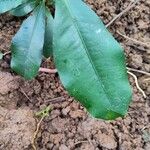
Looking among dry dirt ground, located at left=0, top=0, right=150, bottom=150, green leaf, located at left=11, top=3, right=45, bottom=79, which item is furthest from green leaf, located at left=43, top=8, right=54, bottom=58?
dry dirt ground, located at left=0, top=0, right=150, bottom=150

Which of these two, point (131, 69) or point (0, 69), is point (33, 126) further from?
point (131, 69)

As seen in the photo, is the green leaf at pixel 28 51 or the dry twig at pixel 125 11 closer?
the green leaf at pixel 28 51

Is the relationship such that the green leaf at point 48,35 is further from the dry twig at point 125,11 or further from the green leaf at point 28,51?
the dry twig at point 125,11

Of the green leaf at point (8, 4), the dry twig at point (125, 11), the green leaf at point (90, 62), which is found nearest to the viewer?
the green leaf at point (90, 62)

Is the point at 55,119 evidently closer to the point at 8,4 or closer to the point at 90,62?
the point at 90,62

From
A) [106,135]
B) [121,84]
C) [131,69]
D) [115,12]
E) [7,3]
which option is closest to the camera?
[121,84]

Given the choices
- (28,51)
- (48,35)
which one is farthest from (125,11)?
(28,51)

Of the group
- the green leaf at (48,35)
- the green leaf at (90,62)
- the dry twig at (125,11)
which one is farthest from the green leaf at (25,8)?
the dry twig at (125,11)

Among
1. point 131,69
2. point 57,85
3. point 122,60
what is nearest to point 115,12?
point 131,69
